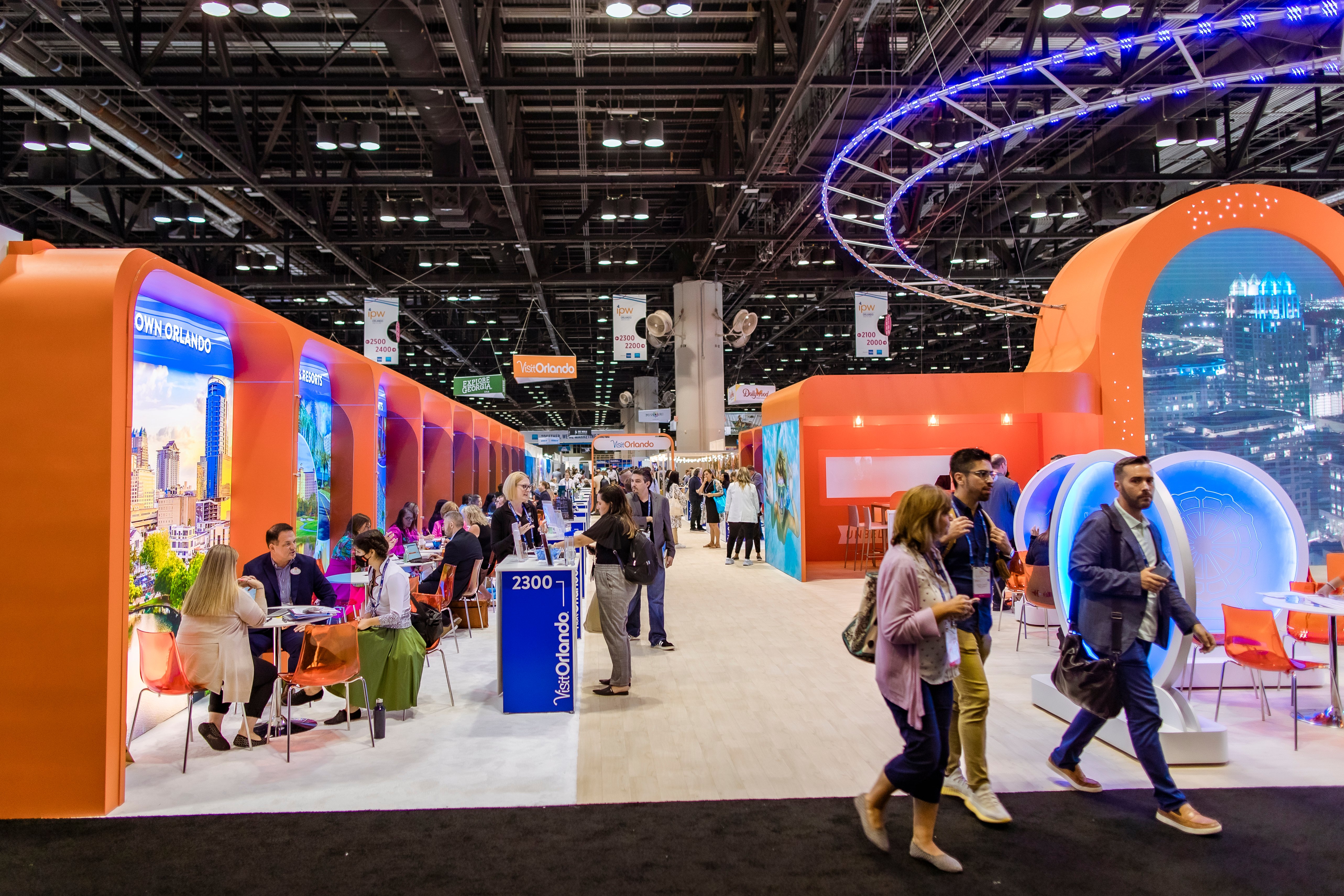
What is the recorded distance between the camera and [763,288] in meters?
20.5

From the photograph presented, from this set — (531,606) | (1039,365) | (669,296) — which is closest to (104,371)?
(531,606)

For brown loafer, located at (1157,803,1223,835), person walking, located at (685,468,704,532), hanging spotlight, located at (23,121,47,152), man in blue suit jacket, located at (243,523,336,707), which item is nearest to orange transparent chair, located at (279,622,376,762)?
man in blue suit jacket, located at (243,523,336,707)

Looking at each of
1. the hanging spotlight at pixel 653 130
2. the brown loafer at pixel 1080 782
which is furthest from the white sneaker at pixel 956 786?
the hanging spotlight at pixel 653 130

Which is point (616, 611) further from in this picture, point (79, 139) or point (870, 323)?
point (870, 323)

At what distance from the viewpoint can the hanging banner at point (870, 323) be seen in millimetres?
15688

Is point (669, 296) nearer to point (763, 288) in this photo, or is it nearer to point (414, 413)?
point (763, 288)

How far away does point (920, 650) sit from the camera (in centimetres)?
310

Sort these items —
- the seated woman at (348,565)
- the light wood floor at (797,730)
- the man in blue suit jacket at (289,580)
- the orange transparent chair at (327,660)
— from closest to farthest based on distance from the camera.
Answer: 1. the light wood floor at (797,730)
2. the orange transparent chair at (327,660)
3. the man in blue suit jacket at (289,580)
4. the seated woman at (348,565)

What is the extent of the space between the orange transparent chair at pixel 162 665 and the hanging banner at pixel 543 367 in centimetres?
1334

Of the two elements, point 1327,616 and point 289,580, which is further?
point 289,580

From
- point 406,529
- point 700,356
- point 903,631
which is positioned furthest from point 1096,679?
point 700,356

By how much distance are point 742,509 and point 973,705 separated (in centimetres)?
934

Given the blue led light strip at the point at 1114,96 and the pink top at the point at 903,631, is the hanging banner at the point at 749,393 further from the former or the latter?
the pink top at the point at 903,631

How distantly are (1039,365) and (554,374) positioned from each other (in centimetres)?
975
